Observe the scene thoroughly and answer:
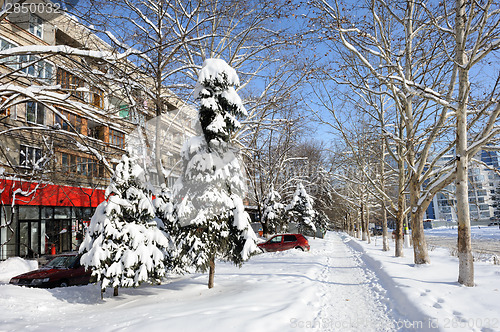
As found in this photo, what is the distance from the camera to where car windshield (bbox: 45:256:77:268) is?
12422mm

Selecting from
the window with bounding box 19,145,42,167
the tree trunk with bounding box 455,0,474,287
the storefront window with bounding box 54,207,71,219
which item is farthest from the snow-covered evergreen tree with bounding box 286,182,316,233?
the tree trunk with bounding box 455,0,474,287

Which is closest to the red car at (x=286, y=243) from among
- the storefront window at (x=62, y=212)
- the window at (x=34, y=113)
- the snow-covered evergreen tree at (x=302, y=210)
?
the storefront window at (x=62, y=212)

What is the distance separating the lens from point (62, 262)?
41.5ft

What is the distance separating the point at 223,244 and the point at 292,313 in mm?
3957

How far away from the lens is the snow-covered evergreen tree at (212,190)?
9.80m

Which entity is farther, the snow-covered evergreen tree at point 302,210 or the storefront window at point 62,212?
the snow-covered evergreen tree at point 302,210

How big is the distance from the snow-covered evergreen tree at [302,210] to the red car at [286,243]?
19873 millimetres

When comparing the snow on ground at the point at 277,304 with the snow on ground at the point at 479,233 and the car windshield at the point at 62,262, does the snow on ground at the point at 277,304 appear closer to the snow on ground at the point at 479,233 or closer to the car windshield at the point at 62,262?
the car windshield at the point at 62,262

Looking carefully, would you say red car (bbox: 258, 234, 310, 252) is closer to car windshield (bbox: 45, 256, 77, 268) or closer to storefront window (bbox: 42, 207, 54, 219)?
car windshield (bbox: 45, 256, 77, 268)

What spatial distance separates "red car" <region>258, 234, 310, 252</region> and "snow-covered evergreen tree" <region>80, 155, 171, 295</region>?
41.6ft

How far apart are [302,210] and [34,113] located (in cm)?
3240

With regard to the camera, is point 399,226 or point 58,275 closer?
point 58,275

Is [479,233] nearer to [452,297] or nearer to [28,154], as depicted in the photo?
[452,297]

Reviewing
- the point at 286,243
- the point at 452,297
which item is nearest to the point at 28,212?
the point at 286,243
